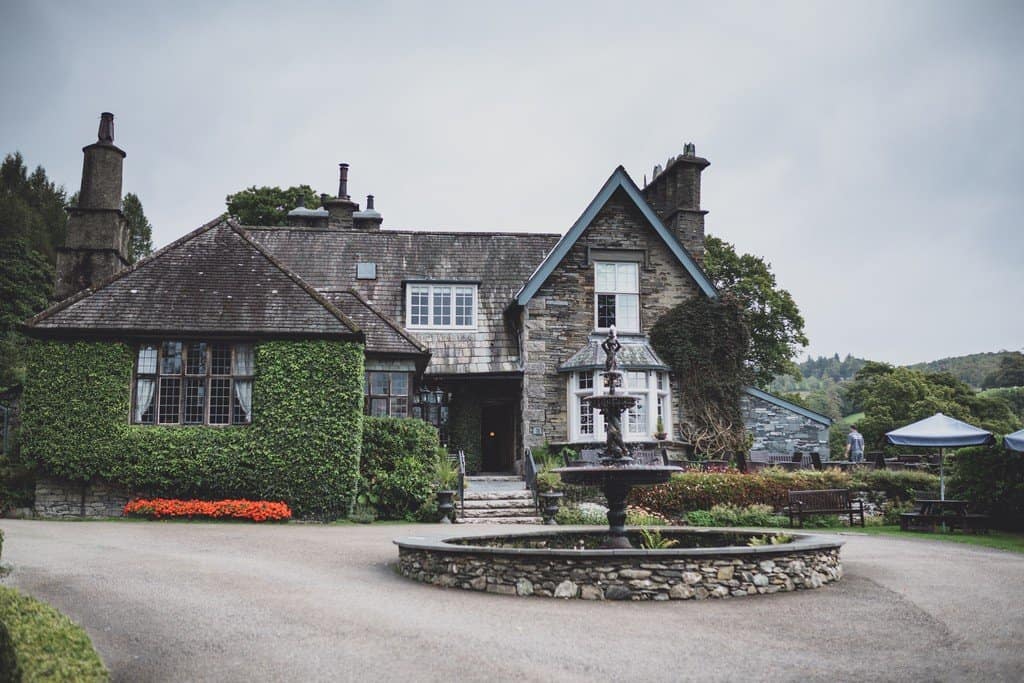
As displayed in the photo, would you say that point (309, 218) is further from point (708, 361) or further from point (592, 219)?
point (708, 361)

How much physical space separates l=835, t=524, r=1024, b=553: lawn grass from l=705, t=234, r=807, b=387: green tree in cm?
2146

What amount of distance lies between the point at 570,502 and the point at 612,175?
33.6 ft

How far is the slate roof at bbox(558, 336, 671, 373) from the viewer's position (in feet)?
84.0

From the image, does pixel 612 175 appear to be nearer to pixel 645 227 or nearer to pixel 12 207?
pixel 645 227

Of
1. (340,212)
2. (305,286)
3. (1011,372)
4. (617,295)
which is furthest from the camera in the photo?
(1011,372)

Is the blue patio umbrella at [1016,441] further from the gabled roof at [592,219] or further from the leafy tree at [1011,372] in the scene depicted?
the leafy tree at [1011,372]

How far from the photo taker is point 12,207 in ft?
165

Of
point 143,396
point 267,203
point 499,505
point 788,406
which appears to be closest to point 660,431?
point 788,406

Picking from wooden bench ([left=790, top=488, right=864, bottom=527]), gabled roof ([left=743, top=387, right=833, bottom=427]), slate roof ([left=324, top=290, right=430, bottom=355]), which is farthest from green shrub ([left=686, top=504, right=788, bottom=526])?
slate roof ([left=324, top=290, right=430, bottom=355])

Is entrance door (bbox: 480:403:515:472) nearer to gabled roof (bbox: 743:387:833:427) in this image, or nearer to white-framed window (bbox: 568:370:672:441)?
white-framed window (bbox: 568:370:672:441)

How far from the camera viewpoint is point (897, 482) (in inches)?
915

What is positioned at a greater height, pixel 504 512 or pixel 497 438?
pixel 497 438

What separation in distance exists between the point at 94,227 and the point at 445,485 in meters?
12.4

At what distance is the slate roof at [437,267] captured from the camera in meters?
27.1
